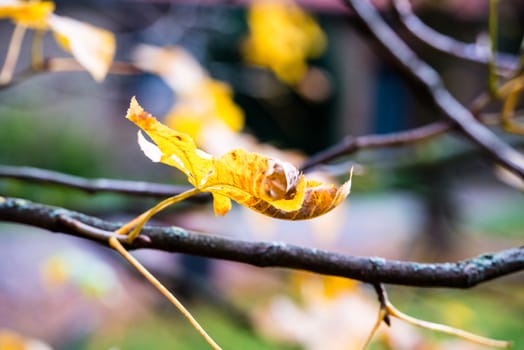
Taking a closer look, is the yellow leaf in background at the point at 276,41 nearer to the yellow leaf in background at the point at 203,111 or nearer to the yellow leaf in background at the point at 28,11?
the yellow leaf in background at the point at 203,111

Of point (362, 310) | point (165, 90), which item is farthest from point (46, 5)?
point (165, 90)

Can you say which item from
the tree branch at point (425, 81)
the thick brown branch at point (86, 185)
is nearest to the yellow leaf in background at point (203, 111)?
the tree branch at point (425, 81)

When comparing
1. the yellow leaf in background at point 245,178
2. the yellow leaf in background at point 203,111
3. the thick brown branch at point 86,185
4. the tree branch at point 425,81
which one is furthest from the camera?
the yellow leaf in background at point 203,111

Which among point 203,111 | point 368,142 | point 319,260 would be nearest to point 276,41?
point 203,111

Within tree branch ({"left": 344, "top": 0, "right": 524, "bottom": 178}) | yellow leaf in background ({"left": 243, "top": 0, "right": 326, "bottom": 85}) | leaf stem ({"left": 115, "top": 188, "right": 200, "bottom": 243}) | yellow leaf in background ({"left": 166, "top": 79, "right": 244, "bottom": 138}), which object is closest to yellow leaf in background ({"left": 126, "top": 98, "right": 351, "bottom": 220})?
leaf stem ({"left": 115, "top": 188, "right": 200, "bottom": 243})

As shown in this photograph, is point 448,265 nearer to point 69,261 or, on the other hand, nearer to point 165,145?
point 165,145

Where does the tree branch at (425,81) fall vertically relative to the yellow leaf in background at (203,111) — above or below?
above
